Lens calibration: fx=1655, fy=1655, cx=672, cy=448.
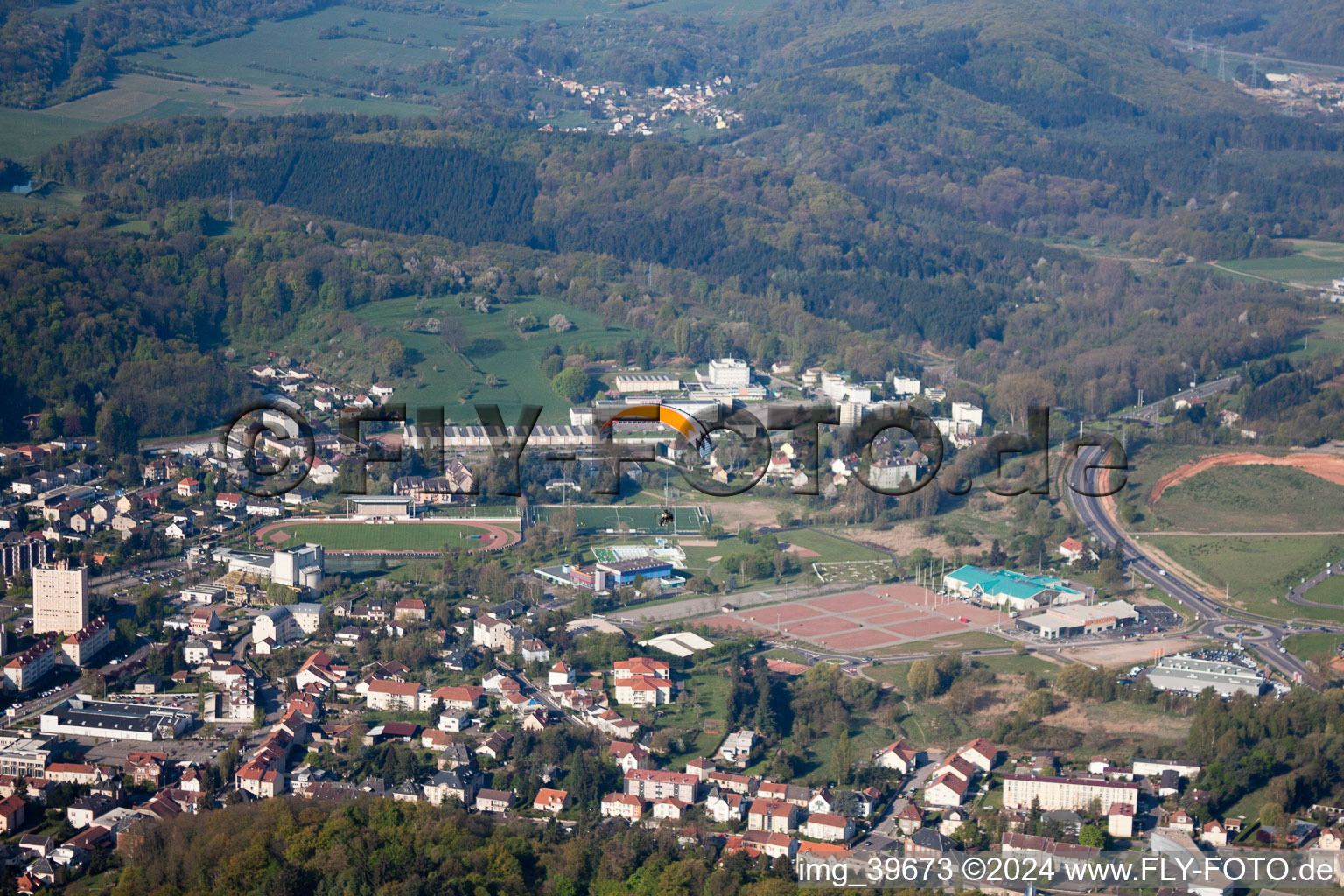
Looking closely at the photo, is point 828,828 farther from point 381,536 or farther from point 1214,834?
point 381,536

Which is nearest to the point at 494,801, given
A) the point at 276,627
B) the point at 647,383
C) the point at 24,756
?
the point at 24,756

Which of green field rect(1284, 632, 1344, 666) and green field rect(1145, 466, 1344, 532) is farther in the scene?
green field rect(1145, 466, 1344, 532)

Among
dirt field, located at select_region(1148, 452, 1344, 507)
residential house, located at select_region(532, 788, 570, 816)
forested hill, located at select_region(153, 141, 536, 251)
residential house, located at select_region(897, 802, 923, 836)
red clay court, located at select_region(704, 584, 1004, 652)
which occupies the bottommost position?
residential house, located at select_region(532, 788, 570, 816)

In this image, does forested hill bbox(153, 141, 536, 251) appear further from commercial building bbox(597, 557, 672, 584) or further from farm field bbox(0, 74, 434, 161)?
commercial building bbox(597, 557, 672, 584)

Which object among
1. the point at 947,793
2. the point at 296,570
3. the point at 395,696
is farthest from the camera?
the point at 296,570

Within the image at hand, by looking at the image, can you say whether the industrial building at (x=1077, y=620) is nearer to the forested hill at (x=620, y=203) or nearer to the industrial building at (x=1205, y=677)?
the industrial building at (x=1205, y=677)

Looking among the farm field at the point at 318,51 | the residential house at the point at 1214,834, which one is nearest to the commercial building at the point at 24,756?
the residential house at the point at 1214,834

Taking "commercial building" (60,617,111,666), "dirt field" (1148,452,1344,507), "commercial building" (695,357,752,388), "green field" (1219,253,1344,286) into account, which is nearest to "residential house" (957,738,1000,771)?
"dirt field" (1148,452,1344,507)

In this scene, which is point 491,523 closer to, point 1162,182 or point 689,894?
point 689,894
